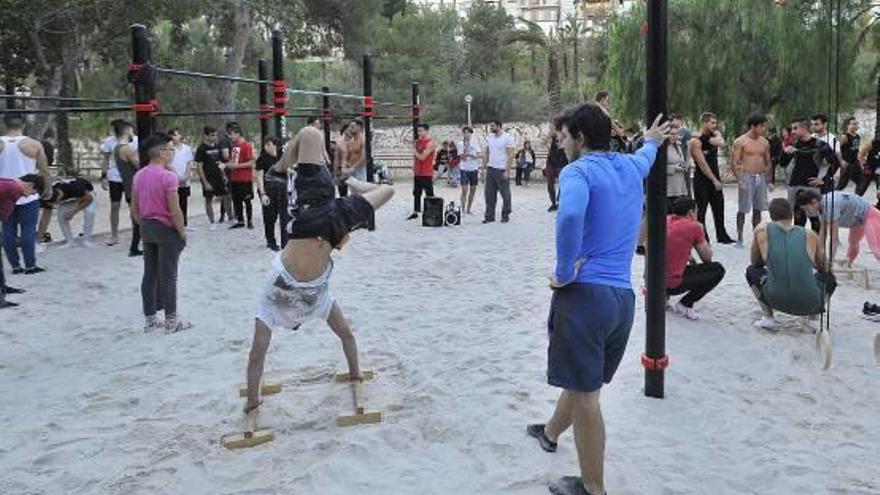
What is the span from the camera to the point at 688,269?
6.59 meters

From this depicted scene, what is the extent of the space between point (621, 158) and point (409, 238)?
811 centimetres

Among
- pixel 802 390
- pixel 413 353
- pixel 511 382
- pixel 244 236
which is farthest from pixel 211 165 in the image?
pixel 802 390

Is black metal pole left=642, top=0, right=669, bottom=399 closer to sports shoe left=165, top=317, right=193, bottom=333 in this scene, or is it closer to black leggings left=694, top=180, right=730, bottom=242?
sports shoe left=165, top=317, right=193, bottom=333

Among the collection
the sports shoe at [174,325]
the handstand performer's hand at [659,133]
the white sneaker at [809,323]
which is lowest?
the white sneaker at [809,323]

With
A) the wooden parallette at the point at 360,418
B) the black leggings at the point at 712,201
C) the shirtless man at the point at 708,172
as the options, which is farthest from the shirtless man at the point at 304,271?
the black leggings at the point at 712,201

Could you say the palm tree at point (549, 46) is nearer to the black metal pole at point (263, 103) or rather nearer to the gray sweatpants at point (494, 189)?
the gray sweatpants at point (494, 189)

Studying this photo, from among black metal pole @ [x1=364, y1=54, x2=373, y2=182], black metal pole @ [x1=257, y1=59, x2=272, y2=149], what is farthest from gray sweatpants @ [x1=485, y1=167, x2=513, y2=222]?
black metal pole @ [x1=257, y1=59, x2=272, y2=149]

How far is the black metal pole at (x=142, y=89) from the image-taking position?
7272 millimetres

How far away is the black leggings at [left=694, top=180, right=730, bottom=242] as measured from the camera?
32.3 ft

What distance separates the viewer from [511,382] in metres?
5.04

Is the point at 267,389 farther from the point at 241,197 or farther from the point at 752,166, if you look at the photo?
the point at 241,197

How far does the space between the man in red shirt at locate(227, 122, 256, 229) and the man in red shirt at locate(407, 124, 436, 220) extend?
2.51m

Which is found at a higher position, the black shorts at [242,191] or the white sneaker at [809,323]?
the black shorts at [242,191]

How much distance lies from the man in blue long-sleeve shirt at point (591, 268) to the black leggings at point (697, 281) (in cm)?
335
